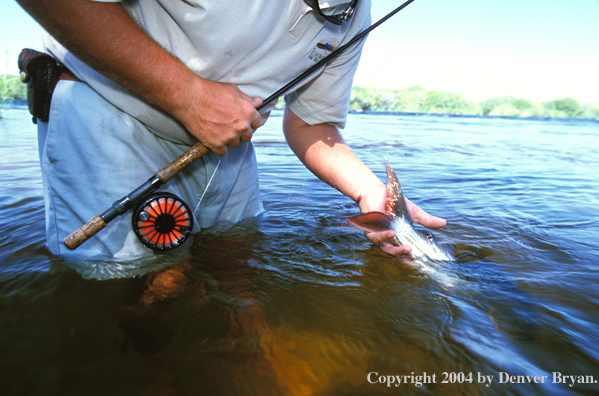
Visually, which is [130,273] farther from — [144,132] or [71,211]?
[144,132]

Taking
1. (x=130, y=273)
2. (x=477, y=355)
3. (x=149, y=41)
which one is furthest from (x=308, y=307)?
(x=149, y=41)

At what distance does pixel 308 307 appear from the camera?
184 centimetres

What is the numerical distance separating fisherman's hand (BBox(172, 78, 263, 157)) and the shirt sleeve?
35.3 inches

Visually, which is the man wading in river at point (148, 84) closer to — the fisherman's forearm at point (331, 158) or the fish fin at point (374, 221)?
the fisherman's forearm at point (331, 158)

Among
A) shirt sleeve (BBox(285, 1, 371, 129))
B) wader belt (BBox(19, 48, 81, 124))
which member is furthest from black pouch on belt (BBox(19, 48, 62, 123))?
shirt sleeve (BBox(285, 1, 371, 129))

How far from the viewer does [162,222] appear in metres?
1.92

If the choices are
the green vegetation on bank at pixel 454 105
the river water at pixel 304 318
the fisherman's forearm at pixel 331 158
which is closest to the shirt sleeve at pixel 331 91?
the fisherman's forearm at pixel 331 158

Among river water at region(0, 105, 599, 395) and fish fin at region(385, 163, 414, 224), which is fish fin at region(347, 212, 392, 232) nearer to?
fish fin at region(385, 163, 414, 224)

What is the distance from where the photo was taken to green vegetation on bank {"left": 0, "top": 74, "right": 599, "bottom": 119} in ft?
214

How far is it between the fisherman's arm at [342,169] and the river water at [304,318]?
34 centimetres

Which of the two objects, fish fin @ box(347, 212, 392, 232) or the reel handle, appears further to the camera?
fish fin @ box(347, 212, 392, 232)

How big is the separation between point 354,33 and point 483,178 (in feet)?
14.5

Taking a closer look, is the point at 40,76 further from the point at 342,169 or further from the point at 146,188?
the point at 342,169

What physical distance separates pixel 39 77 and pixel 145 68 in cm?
65
